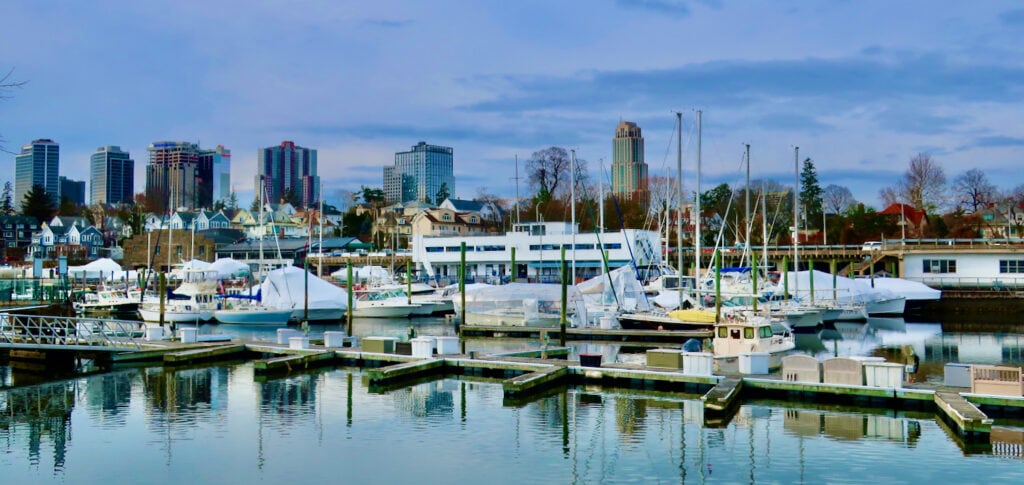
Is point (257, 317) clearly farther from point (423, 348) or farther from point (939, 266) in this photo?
point (939, 266)

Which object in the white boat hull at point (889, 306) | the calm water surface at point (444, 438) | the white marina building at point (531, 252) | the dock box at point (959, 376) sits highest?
the white marina building at point (531, 252)

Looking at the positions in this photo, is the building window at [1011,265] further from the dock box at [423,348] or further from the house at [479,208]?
the house at [479,208]

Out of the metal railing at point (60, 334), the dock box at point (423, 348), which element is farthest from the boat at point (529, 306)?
the metal railing at point (60, 334)

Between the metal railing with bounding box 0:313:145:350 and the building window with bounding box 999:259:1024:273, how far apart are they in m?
68.1

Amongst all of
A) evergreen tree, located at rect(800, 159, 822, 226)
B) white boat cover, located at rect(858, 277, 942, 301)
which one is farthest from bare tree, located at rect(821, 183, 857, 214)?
white boat cover, located at rect(858, 277, 942, 301)

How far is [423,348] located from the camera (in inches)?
1387

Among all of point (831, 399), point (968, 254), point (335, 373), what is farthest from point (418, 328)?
point (968, 254)

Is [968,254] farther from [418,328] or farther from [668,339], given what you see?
[418,328]

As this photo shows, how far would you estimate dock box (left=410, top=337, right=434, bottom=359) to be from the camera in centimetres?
3512

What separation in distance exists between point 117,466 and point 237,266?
62.0 m

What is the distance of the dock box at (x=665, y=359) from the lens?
102 ft

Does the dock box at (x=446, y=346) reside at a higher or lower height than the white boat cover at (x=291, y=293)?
lower

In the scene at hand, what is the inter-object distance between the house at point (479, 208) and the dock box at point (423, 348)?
369ft

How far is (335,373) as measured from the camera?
3497cm
